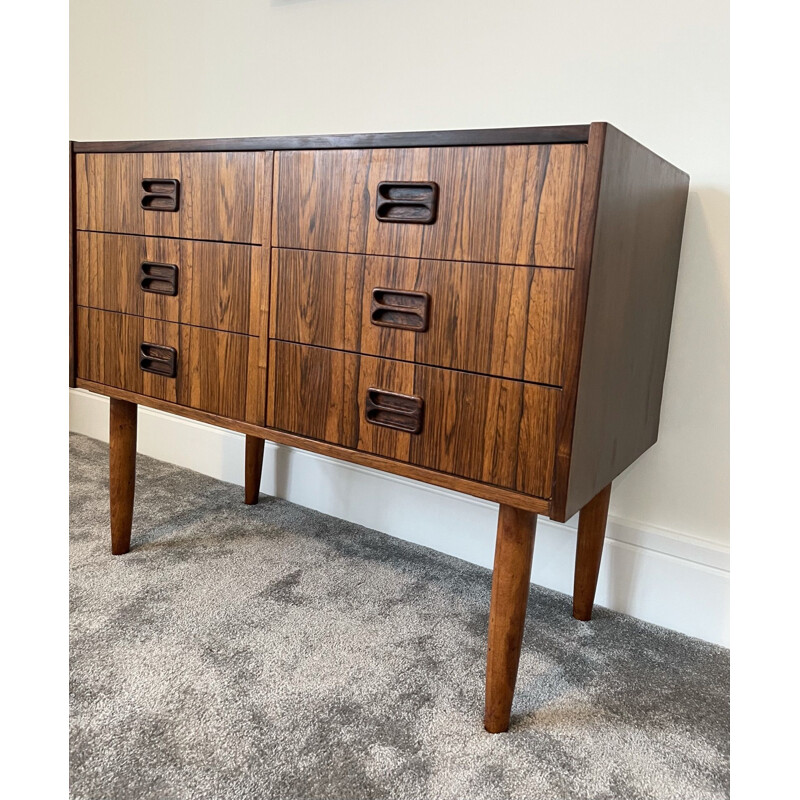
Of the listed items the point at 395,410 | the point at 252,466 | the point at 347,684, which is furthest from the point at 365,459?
the point at 252,466

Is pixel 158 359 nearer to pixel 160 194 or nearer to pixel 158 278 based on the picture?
pixel 158 278

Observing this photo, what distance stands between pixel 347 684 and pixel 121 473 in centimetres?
69

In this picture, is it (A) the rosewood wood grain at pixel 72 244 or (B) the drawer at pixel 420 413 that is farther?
(A) the rosewood wood grain at pixel 72 244

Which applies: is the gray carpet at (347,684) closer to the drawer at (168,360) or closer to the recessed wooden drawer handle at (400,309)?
the drawer at (168,360)

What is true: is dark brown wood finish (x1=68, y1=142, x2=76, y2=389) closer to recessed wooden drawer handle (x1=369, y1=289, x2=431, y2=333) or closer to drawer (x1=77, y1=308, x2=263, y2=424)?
drawer (x1=77, y1=308, x2=263, y2=424)

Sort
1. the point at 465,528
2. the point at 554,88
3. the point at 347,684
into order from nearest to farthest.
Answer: the point at 347,684, the point at 554,88, the point at 465,528

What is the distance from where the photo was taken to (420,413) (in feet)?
3.34

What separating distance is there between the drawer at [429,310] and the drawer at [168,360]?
131 mm

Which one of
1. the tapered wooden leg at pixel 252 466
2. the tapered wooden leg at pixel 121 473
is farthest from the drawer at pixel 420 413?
the tapered wooden leg at pixel 252 466

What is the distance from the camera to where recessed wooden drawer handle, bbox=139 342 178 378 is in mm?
1298

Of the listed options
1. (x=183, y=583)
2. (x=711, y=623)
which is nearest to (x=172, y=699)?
(x=183, y=583)

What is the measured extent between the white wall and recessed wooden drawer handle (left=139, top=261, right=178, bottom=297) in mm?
622

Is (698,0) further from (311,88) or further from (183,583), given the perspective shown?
(183,583)

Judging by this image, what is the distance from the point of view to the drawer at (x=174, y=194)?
1.15 m
